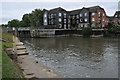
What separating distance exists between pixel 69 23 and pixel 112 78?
73.3 meters

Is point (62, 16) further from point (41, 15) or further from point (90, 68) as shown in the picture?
point (90, 68)

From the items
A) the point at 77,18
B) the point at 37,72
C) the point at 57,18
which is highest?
the point at 57,18

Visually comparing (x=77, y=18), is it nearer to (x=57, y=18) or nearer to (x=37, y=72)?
(x=57, y=18)

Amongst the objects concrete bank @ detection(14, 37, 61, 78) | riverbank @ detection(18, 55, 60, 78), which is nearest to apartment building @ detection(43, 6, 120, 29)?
concrete bank @ detection(14, 37, 61, 78)

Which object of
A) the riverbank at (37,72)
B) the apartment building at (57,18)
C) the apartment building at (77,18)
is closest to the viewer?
the riverbank at (37,72)

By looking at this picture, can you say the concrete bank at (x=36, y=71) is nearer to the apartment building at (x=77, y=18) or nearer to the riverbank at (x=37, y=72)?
the riverbank at (x=37, y=72)

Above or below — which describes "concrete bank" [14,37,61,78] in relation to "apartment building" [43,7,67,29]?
below

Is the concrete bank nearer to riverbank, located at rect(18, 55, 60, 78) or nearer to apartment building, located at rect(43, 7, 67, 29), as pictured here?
riverbank, located at rect(18, 55, 60, 78)

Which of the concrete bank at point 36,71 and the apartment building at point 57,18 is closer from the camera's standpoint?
the concrete bank at point 36,71

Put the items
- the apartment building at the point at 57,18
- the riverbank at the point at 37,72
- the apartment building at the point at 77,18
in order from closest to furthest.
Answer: the riverbank at the point at 37,72, the apartment building at the point at 77,18, the apartment building at the point at 57,18

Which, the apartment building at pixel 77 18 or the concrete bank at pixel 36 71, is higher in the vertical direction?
the apartment building at pixel 77 18

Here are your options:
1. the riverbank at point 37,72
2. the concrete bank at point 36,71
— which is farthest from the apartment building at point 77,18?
the riverbank at point 37,72

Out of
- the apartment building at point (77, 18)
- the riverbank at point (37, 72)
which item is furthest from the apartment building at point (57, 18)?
Answer: the riverbank at point (37, 72)

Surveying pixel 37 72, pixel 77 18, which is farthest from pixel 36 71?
pixel 77 18
